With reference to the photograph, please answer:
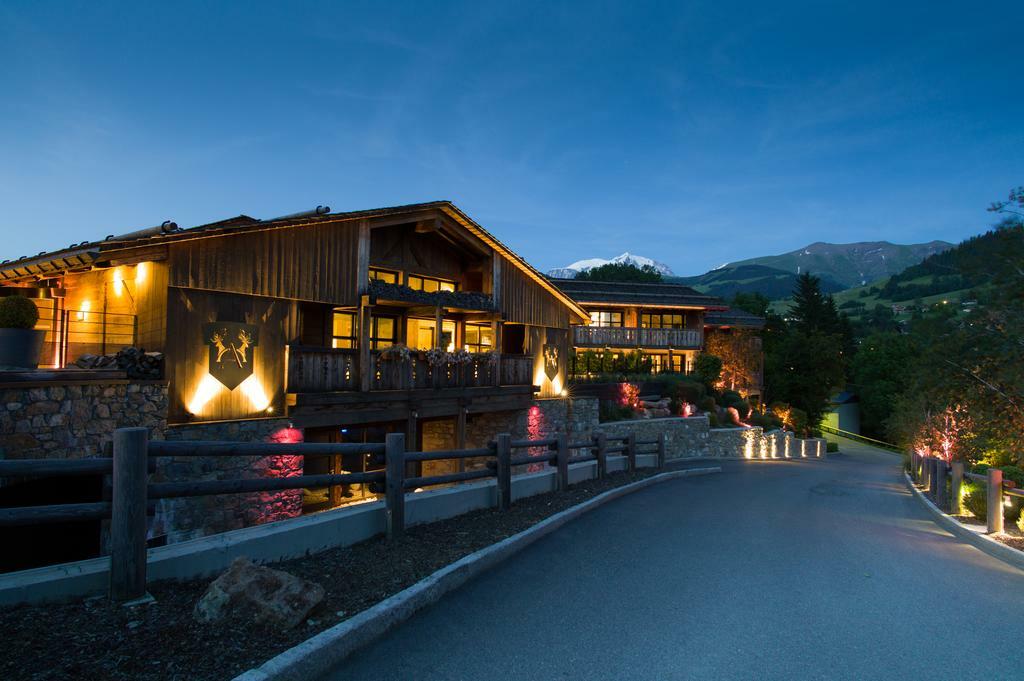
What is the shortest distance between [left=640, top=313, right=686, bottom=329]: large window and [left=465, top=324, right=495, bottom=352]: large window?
23.0 m

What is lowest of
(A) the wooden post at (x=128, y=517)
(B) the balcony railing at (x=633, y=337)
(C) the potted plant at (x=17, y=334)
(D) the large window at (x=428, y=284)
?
(A) the wooden post at (x=128, y=517)

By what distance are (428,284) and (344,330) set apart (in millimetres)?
3492

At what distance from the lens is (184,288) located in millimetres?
12305

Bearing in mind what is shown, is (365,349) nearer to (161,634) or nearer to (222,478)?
(222,478)

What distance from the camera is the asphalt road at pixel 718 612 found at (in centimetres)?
471

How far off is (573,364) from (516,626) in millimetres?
27583

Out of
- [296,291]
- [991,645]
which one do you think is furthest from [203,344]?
[991,645]

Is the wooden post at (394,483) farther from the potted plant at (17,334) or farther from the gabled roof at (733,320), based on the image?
the gabled roof at (733,320)

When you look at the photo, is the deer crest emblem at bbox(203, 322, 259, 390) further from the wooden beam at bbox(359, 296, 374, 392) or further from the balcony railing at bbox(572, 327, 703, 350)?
the balcony railing at bbox(572, 327, 703, 350)

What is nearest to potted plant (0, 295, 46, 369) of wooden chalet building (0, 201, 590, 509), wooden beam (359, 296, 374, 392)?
wooden chalet building (0, 201, 590, 509)

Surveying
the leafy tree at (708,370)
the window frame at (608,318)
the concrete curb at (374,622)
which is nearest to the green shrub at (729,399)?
the leafy tree at (708,370)

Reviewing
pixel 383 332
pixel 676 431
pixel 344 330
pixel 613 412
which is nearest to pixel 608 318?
pixel 676 431

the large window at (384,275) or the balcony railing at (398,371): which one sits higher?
the large window at (384,275)

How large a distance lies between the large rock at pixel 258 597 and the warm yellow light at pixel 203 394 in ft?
29.1
